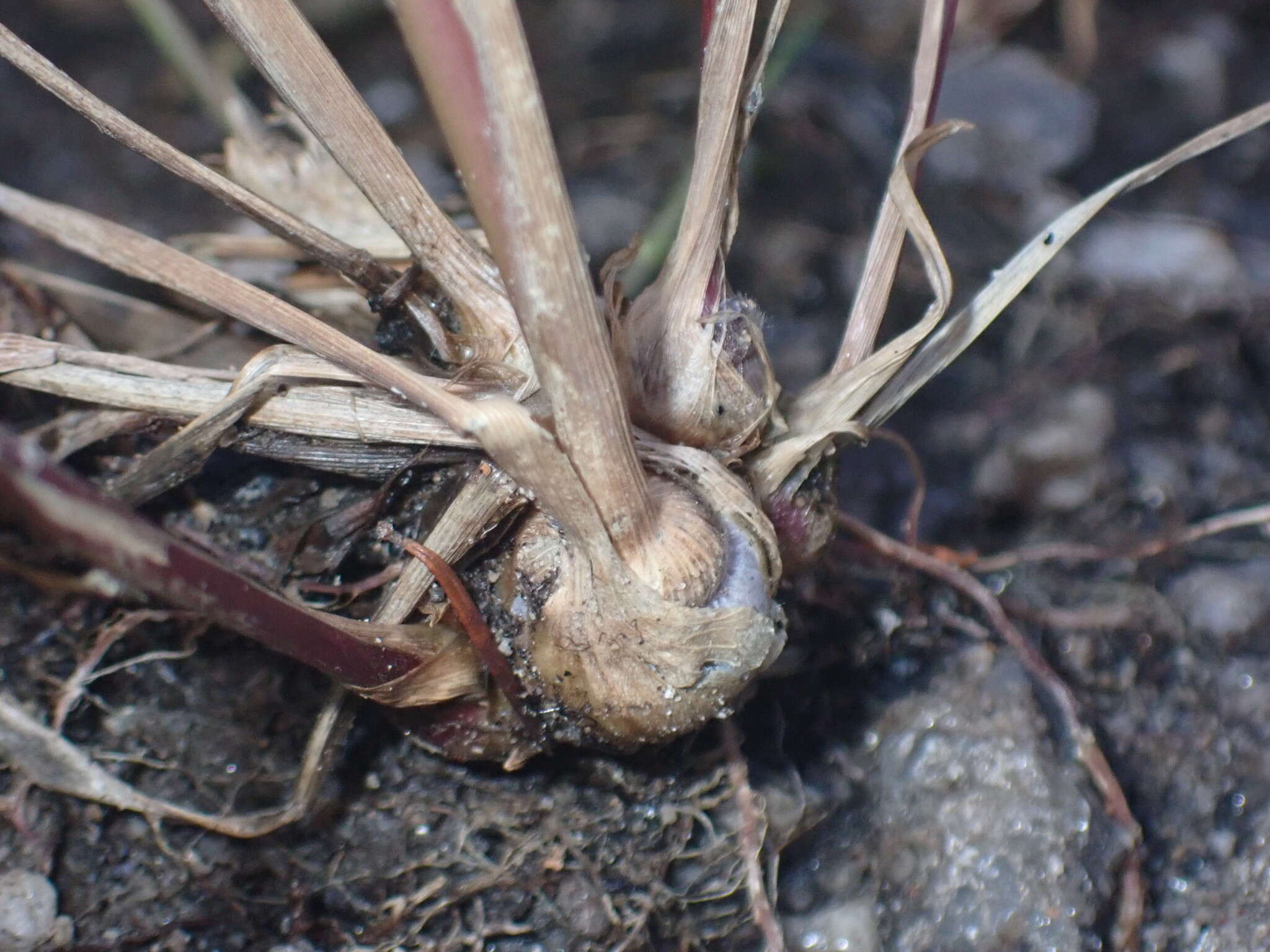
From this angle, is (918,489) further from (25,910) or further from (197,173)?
(25,910)

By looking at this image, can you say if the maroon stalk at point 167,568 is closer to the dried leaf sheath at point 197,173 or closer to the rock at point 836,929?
the dried leaf sheath at point 197,173

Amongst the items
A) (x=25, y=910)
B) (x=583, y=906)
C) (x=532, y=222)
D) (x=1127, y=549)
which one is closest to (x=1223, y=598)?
(x=1127, y=549)

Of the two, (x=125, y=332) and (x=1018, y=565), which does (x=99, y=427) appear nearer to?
(x=125, y=332)

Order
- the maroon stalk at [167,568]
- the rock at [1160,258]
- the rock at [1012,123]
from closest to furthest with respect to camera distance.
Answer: the maroon stalk at [167,568] → the rock at [1160,258] → the rock at [1012,123]

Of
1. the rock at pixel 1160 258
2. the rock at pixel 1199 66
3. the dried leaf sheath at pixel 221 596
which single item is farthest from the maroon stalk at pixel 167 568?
the rock at pixel 1199 66

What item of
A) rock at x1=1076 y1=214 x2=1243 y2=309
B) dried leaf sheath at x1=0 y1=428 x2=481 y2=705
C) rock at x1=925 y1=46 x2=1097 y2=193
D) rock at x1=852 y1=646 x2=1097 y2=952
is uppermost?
dried leaf sheath at x1=0 y1=428 x2=481 y2=705

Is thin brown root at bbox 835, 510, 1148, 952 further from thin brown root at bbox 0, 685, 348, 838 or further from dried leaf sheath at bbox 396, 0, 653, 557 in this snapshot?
thin brown root at bbox 0, 685, 348, 838

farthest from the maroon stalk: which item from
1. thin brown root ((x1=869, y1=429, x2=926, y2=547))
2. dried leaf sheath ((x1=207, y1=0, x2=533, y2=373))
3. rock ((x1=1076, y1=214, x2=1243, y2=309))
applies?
rock ((x1=1076, y1=214, x2=1243, y2=309))
